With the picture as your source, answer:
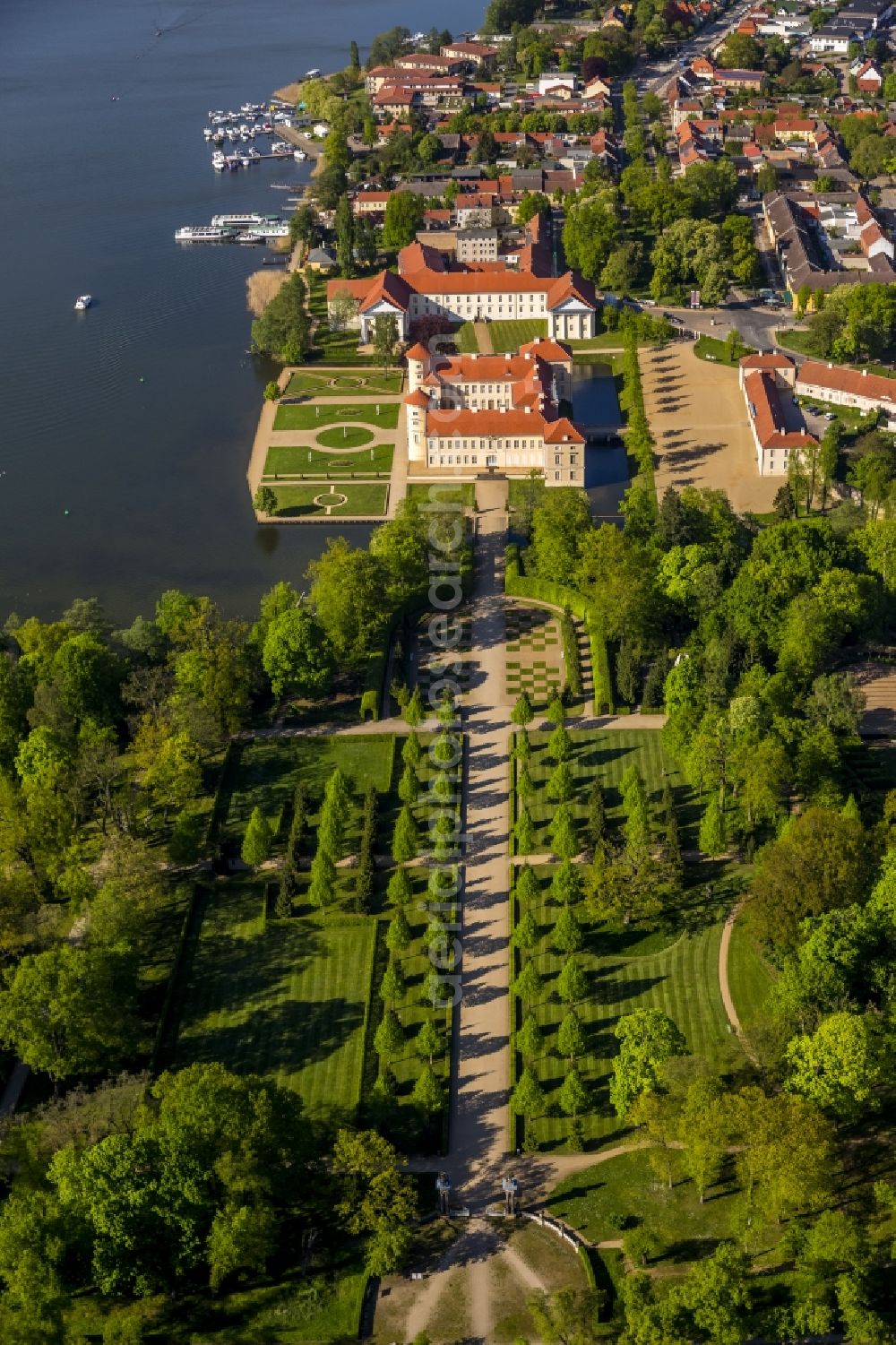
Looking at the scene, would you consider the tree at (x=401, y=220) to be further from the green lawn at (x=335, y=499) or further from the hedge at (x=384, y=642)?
the hedge at (x=384, y=642)

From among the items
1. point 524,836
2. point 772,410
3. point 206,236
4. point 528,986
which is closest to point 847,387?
point 772,410

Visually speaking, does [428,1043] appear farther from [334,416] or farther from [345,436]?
[334,416]

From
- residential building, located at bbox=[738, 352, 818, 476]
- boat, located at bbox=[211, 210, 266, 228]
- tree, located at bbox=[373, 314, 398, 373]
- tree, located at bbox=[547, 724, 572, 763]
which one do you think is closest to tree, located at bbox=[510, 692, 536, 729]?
tree, located at bbox=[547, 724, 572, 763]

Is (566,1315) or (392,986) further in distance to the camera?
(392,986)

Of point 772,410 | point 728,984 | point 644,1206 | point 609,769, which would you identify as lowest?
point 644,1206

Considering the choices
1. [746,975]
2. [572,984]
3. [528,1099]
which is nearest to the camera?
[528,1099]

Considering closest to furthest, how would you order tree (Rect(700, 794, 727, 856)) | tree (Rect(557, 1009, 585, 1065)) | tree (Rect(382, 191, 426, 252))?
tree (Rect(557, 1009, 585, 1065)), tree (Rect(700, 794, 727, 856)), tree (Rect(382, 191, 426, 252))

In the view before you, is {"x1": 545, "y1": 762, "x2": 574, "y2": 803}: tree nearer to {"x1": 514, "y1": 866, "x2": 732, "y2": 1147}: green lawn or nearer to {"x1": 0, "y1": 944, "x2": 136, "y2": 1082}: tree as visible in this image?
{"x1": 514, "y1": 866, "x2": 732, "y2": 1147}: green lawn
